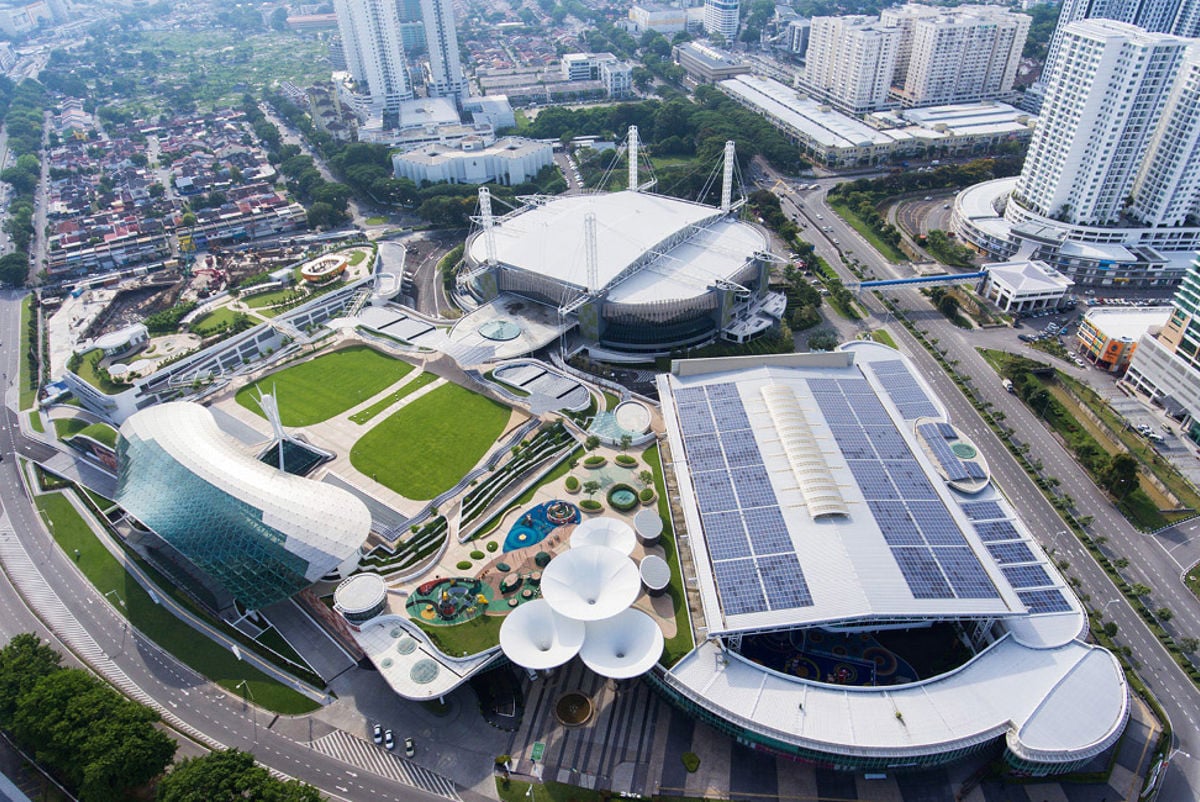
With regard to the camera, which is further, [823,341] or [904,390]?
[823,341]

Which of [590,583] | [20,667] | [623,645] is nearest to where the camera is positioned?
[623,645]

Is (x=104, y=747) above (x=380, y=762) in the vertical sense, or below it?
above

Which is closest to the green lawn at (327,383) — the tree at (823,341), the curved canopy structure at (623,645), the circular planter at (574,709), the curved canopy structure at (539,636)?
the curved canopy structure at (539,636)

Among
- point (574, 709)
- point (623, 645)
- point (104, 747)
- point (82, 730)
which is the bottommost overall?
point (574, 709)

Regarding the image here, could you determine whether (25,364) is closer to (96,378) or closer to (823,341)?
(96,378)

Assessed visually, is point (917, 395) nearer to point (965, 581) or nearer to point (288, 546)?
point (965, 581)

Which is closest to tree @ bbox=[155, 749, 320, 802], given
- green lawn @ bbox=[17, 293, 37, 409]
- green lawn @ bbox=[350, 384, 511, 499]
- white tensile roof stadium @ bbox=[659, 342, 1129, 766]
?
white tensile roof stadium @ bbox=[659, 342, 1129, 766]

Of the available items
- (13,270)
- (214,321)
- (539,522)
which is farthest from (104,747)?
(13,270)

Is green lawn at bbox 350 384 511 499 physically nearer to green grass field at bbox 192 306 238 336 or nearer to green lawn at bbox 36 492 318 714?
green lawn at bbox 36 492 318 714
